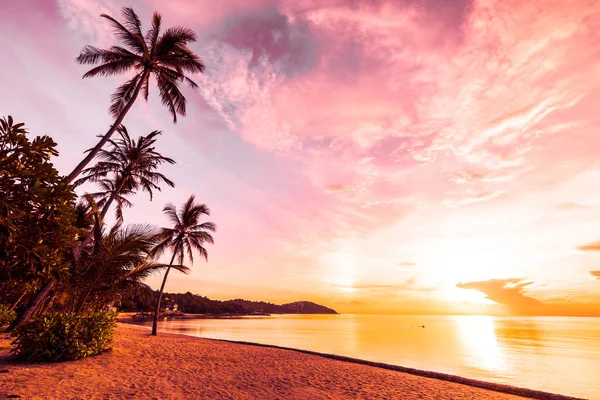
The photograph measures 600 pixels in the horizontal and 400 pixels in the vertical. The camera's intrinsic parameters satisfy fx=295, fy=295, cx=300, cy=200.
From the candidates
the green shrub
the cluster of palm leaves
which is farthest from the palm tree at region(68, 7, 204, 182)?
the green shrub

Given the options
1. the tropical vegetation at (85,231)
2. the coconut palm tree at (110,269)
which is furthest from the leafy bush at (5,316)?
the coconut palm tree at (110,269)

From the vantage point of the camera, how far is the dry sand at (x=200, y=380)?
6160mm

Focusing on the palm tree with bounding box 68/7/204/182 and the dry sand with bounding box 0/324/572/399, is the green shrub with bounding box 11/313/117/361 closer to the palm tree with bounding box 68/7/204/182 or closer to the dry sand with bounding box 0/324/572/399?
the dry sand with bounding box 0/324/572/399

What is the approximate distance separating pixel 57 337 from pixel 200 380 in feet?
13.3

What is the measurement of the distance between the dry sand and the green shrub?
14.2 inches

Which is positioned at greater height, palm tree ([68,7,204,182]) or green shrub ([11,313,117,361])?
palm tree ([68,7,204,182])

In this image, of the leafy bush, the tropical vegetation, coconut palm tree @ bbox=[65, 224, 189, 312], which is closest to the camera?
the tropical vegetation

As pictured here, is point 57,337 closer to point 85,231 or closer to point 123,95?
point 85,231

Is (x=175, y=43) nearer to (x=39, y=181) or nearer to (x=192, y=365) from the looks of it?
(x=39, y=181)

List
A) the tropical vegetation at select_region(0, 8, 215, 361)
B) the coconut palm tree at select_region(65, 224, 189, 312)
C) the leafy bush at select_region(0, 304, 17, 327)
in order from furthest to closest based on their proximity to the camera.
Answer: the leafy bush at select_region(0, 304, 17, 327)
the coconut palm tree at select_region(65, 224, 189, 312)
the tropical vegetation at select_region(0, 8, 215, 361)

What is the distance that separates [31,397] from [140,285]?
6343 millimetres

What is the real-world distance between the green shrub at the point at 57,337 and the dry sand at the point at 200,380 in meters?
0.36

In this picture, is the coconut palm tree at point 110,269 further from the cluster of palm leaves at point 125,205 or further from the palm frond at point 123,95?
the palm frond at point 123,95

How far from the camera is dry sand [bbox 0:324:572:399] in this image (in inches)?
243
